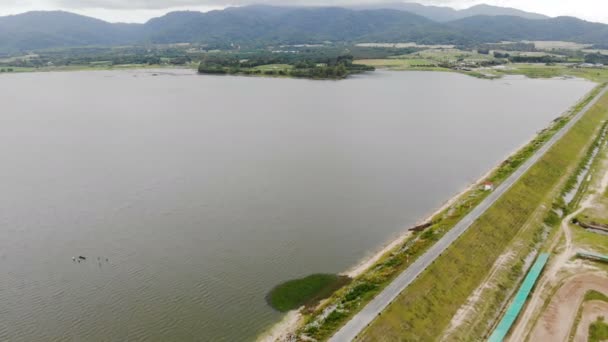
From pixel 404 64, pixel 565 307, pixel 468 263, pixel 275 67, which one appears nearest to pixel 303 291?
pixel 468 263

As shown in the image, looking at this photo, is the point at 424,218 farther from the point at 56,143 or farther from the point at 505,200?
the point at 56,143

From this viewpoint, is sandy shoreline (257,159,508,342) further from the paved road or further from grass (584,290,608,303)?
grass (584,290,608,303)

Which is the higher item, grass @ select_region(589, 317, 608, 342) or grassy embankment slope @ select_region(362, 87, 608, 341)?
grassy embankment slope @ select_region(362, 87, 608, 341)

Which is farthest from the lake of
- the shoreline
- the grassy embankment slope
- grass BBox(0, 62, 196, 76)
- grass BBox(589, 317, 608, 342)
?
grass BBox(0, 62, 196, 76)

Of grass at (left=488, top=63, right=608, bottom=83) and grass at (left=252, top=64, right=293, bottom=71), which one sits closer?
grass at (left=488, top=63, right=608, bottom=83)

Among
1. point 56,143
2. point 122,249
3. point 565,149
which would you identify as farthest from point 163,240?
point 565,149

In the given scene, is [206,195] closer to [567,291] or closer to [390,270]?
[390,270]

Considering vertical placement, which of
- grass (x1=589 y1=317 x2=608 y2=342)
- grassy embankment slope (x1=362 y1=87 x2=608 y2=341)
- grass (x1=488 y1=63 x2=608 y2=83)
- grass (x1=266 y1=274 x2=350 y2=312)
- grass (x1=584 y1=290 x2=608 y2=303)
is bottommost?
grass (x1=589 y1=317 x2=608 y2=342)
